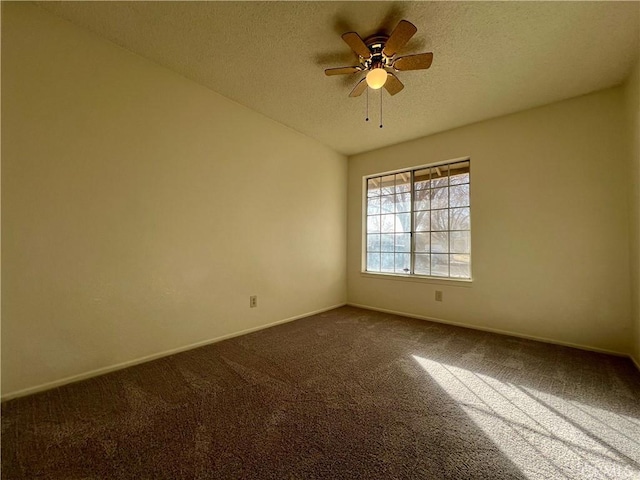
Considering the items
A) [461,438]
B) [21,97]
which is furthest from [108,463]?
[21,97]

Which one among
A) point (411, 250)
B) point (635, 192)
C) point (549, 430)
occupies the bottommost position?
point (549, 430)

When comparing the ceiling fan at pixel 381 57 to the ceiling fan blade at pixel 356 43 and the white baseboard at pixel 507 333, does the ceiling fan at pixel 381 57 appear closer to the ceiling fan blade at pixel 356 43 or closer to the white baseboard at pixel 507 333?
the ceiling fan blade at pixel 356 43

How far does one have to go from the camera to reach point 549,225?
275 centimetres

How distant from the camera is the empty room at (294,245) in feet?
4.53

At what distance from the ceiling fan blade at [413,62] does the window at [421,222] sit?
5.85 ft

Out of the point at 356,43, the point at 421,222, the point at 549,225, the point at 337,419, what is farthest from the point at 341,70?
the point at 549,225

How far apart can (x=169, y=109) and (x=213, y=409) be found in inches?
96.4

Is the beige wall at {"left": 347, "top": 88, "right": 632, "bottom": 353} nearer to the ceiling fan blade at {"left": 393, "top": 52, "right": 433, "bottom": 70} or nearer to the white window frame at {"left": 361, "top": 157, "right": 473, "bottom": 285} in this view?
the white window frame at {"left": 361, "top": 157, "right": 473, "bottom": 285}

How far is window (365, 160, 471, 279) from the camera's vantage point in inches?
134

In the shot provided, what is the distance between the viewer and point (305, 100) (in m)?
2.80

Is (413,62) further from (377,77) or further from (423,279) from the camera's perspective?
(423,279)

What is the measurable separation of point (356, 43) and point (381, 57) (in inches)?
11.5

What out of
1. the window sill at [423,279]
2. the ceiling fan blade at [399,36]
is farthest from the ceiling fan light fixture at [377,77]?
the window sill at [423,279]

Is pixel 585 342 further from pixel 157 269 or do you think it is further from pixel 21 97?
pixel 21 97
